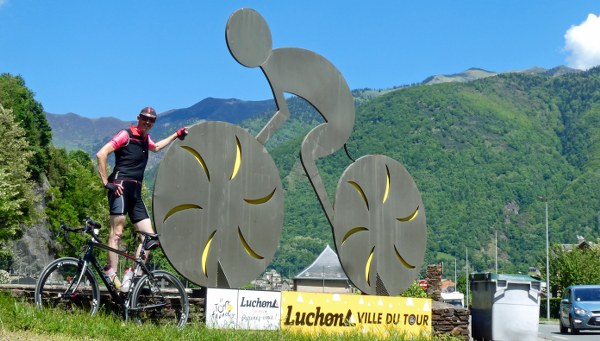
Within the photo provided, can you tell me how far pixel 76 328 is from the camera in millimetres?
9586

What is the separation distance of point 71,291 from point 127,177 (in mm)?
1747

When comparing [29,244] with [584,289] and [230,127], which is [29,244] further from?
[230,127]

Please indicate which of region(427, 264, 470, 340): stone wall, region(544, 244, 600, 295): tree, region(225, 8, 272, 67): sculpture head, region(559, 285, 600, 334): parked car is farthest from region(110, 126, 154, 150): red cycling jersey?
region(544, 244, 600, 295): tree

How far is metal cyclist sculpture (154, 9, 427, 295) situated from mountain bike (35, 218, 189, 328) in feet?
3.74

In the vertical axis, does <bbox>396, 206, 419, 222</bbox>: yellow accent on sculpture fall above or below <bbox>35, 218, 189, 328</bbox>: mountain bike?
above

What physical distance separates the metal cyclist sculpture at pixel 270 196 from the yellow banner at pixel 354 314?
656 millimetres

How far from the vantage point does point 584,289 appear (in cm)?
2822

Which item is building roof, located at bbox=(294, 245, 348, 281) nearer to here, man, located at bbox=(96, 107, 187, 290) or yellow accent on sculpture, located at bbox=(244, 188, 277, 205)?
yellow accent on sculpture, located at bbox=(244, 188, 277, 205)

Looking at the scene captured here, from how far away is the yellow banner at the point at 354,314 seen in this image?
539 inches

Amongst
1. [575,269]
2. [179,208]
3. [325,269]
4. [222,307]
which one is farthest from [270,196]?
[575,269]

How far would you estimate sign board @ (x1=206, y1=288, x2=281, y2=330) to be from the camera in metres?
12.8

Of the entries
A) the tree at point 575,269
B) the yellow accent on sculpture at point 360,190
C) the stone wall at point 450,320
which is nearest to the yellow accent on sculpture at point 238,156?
the yellow accent on sculpture at point 360,190

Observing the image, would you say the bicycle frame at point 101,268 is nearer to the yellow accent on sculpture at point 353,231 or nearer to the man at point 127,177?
the man at point 127,177

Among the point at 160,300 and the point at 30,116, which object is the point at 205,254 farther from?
the point at 30,116
